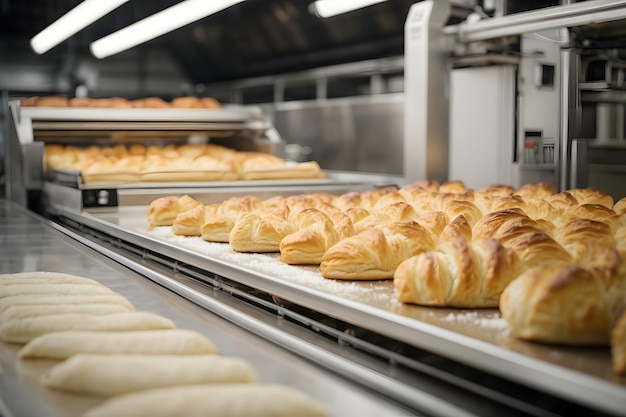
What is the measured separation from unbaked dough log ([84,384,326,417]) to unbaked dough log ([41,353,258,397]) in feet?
0.20

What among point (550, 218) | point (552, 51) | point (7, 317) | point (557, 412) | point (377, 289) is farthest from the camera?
point (552, 51)

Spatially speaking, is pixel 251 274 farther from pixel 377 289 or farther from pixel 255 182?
pixel 255 182

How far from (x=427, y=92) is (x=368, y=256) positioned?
2331mm

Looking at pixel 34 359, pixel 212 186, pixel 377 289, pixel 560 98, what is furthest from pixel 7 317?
pixel 560 98

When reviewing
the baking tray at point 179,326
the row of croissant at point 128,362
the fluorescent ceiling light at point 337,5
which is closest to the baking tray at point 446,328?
the baking tray at point 179,326

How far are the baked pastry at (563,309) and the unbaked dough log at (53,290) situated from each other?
2.77 ft

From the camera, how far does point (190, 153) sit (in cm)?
411

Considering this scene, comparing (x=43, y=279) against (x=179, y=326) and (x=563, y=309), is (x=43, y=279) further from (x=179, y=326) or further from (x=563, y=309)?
(x=563, y=309)

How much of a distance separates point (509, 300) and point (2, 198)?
3915 mm

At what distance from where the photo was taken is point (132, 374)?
100 centimetres

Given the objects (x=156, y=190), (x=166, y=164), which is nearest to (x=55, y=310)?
(x=156, y=190)

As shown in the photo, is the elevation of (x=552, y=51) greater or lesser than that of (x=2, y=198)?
greater

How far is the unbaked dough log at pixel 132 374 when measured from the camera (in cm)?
98

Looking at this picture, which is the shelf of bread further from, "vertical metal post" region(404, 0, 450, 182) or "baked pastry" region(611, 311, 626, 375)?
"baked pastry" region(611, 311, 626, 375)
